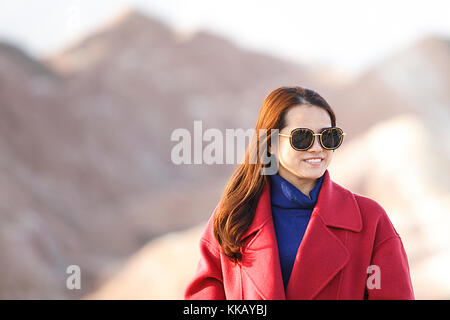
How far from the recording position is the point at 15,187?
15.5 m

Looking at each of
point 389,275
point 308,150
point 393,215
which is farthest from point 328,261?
point 393,215

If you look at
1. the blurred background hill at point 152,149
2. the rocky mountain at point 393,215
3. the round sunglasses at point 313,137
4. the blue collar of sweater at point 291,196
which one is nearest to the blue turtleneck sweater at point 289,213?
the blue collar of sweater at point 291,196

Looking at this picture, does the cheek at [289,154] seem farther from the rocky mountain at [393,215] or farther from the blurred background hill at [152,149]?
the blurred background hill at [152,149]

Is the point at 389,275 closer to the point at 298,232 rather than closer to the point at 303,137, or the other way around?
the point at 298,232

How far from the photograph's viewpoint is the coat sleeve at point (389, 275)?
1.73 meters

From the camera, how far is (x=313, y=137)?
181 cm

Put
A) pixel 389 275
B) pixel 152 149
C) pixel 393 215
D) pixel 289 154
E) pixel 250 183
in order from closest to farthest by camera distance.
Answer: pixel 389 275 → pixel 289 154 → pixel 250 183 → pixel 393 215 → pixel 152 149

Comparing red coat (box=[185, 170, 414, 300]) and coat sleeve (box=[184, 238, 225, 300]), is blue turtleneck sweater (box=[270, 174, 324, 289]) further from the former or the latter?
coat sleeve (box=[184, 238, 225, 300])

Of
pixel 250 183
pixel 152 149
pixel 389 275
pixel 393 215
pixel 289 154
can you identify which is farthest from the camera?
pixel 152 149

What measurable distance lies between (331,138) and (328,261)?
0.41 meters

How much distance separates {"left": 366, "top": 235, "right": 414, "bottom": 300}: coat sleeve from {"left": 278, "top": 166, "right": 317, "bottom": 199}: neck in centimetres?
31

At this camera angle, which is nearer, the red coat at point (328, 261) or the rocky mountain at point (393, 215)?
the red coat at point (328, 261)
